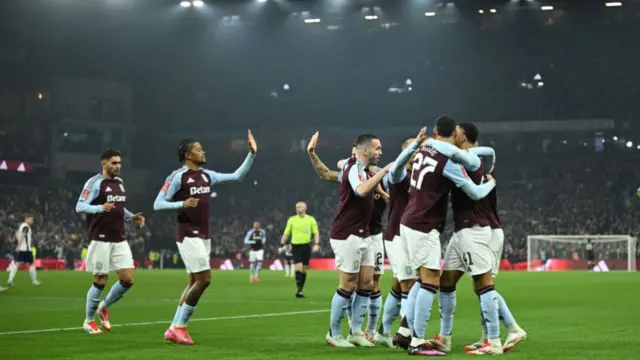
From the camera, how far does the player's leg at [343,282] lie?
12.2 m

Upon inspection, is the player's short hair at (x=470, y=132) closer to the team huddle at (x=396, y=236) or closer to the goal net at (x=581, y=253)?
the team huddle at (x=396, y=236)

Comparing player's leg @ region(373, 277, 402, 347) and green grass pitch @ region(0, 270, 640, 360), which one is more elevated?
player's leg @ region(373, 277, 402, 347)

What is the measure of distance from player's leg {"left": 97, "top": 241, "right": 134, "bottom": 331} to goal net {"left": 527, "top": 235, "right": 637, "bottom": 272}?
36208mm

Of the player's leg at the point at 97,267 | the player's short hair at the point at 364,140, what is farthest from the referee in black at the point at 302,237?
the player's short hair at the point at 364,140

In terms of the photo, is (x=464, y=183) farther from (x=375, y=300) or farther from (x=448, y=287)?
(x=375, y=300)

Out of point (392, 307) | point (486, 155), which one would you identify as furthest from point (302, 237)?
point (486, 155)

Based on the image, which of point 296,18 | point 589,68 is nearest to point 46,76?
point 296,18

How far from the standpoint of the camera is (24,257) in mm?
32625

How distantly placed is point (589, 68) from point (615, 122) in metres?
4.26

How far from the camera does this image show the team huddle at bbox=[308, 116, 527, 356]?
35.8 ft

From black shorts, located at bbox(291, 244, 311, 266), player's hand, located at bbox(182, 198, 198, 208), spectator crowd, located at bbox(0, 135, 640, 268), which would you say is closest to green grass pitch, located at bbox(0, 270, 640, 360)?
black shorts, located at bbox(291, 244, 311, 266)

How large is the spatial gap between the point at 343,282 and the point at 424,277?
1.50 meters

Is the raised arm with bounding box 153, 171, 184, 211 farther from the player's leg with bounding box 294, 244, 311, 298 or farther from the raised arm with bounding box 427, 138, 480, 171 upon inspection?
the player's leg with bounding box 294, 244, 311, 298

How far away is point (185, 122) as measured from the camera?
7350 cm
